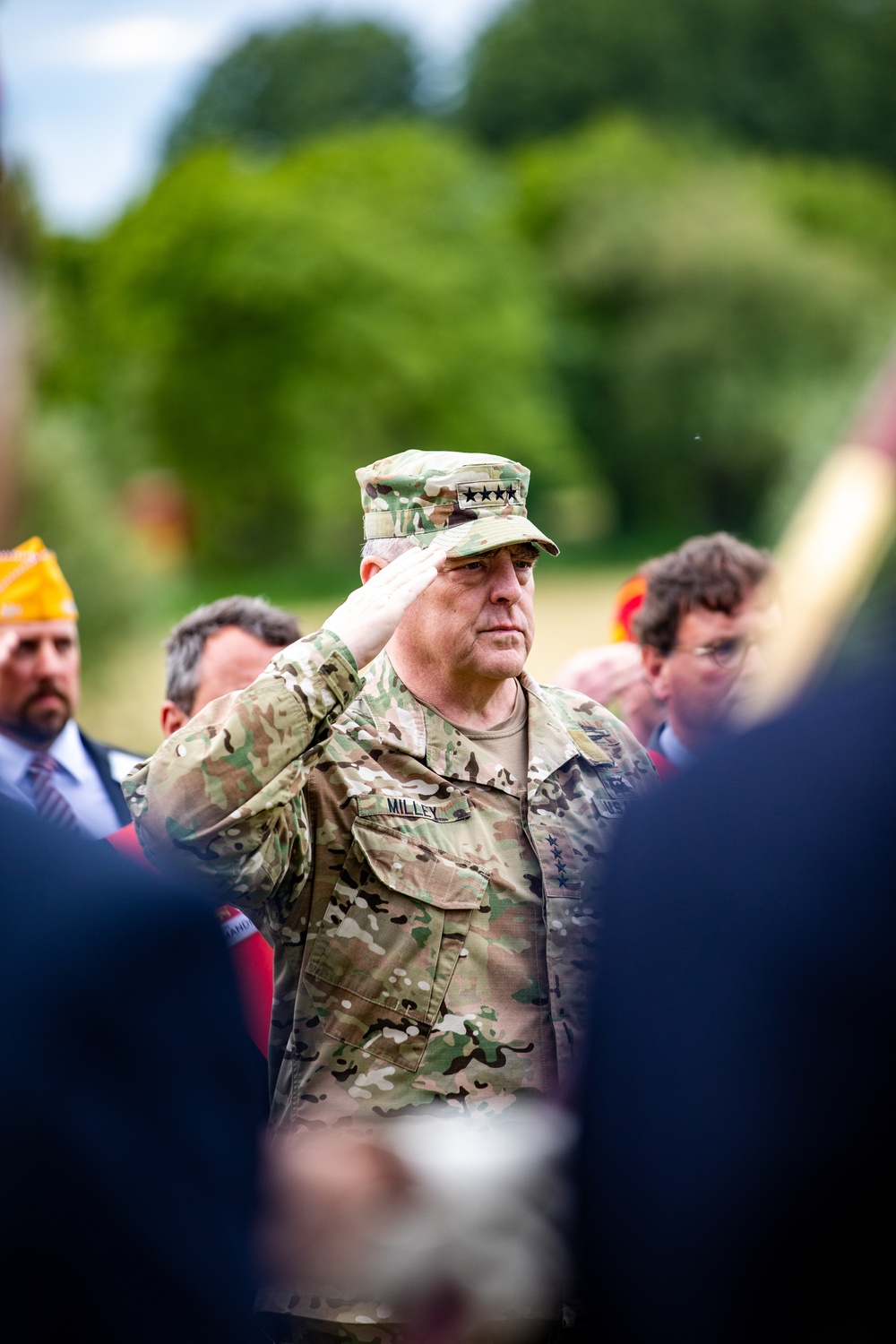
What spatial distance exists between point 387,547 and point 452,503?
180mm

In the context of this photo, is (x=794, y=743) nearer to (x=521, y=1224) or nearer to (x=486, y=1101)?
(x=521, y=1224)

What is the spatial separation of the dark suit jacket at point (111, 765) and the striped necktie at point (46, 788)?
0.14 metres

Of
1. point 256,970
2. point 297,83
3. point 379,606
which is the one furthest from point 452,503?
point 297,83

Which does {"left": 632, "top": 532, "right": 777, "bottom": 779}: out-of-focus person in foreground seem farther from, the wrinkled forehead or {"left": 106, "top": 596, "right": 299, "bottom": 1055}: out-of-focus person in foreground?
the wrinkled forehead

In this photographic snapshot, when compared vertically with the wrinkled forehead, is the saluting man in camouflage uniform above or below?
below

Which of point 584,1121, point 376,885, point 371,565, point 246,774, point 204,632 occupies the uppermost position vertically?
point 204,632

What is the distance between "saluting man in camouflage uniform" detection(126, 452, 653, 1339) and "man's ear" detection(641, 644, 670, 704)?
132 cm

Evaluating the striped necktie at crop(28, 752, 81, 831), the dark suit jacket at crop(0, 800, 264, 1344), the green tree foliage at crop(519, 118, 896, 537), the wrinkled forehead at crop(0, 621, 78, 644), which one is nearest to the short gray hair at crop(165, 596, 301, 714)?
the striped necktie at crop(28, 752, 81, 831)

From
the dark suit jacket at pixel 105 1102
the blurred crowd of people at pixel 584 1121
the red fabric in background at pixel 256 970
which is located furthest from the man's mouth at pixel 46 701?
the dark suit jacket at pixel 105 1102

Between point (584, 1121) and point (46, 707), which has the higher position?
point (46, 707)

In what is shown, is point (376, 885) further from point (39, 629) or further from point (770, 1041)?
point (39, 629)

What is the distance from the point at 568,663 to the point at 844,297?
50889 millimetres

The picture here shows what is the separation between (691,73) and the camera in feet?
225

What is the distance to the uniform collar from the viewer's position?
3018 millimetres
